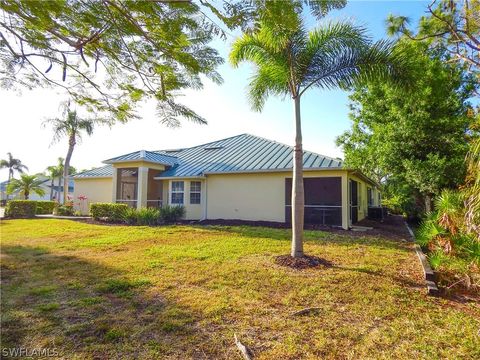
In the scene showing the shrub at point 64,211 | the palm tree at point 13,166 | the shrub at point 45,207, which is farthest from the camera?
the palm tree at point 13,166

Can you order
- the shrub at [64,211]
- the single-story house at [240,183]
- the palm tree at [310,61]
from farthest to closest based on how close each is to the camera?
the shrub at [64,211], the single-story house at [240,183], the palm tree at [310,61]

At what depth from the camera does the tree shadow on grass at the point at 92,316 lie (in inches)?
128

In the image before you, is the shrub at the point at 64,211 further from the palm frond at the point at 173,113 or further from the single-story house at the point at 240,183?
the palm frond at the point at 173,113

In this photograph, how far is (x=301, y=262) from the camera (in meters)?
6.75

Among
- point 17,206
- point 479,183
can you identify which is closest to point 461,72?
point 479,183

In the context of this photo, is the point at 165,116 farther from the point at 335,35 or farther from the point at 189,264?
the point at 335,35

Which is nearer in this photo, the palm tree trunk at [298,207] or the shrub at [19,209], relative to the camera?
the palm tree trunk at [298,207]

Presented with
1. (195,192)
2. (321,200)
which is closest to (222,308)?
(321,200)

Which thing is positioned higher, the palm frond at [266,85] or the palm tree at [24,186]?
the palm frond at [266,85]

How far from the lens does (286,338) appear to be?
350cm

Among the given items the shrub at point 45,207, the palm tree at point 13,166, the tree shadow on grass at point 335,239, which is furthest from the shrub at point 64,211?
the palm tree at point 13,166

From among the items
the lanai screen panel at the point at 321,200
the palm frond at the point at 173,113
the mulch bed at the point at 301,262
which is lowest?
the mulch bed at the point at 301,262

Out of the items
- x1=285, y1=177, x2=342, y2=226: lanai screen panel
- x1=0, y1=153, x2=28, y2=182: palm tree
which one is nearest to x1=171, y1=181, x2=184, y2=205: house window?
x1=285, y1=177, x2=342, y2=226: lanai screen panel

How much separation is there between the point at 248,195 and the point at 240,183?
0.82 metres
